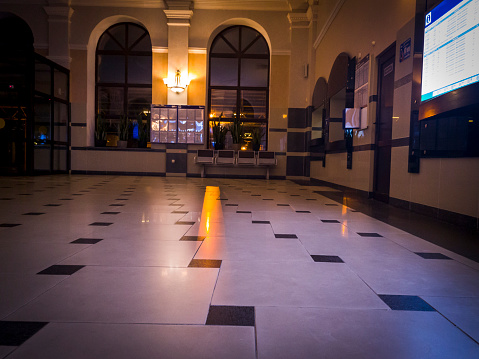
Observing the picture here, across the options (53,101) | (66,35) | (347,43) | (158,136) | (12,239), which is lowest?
(12,239)

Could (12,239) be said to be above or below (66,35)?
below

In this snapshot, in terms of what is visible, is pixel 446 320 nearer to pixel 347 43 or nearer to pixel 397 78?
pixel 397 78

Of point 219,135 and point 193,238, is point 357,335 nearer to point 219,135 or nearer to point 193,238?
point 193,238

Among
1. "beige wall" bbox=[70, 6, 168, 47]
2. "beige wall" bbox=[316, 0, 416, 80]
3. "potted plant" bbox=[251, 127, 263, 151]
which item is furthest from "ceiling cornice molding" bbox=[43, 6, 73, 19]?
"beige wall" bbox=[316, 0, 416, 80]

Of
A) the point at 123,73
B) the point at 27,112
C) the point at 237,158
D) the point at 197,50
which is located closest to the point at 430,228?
the point at 237,158

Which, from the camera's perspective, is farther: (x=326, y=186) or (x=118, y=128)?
(x=118, y=128)

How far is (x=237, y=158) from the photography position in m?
9.64

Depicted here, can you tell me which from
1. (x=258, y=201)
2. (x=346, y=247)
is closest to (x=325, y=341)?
(x=346, y=247)

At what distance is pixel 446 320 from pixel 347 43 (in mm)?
5955

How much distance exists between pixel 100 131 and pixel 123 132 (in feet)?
2.13

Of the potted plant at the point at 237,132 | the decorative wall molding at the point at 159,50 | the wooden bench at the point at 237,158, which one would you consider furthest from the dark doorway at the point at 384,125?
the decorative wall molding at the point at 159,50

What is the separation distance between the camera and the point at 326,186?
7.56 meters

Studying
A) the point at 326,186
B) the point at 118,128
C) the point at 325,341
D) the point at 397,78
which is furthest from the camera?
the point at 118,128

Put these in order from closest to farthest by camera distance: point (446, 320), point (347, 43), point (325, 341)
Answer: point (325, 341) → point (446, 320) → point (347, 43)
